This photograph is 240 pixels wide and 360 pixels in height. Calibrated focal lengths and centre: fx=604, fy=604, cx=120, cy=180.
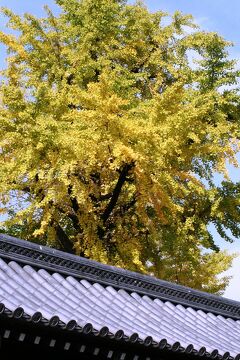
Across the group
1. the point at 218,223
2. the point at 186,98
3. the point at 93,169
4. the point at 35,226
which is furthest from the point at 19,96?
the point at 218,223

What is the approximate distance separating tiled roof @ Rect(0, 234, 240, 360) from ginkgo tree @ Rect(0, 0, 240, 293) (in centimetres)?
534

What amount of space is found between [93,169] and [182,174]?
238 cm

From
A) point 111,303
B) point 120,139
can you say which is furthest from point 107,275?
point 120,139

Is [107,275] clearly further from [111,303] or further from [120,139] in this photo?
[120,139]

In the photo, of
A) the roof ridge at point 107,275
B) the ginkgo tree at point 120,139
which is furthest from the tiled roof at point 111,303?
the ginkgo tree at point 120,139

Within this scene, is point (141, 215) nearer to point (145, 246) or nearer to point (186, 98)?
point (145, 246)

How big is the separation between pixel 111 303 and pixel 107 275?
2.23 ft

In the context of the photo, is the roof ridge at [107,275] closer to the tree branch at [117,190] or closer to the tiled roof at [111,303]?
the tiled roof at [111,303]

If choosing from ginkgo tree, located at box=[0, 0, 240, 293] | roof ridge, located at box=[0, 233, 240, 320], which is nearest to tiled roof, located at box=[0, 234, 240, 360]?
roof ridge, located at box=[0, 233, 240, 320]

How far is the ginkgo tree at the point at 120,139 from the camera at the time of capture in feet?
47.2

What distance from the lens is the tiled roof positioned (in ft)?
19.6

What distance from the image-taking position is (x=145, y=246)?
58.4ft

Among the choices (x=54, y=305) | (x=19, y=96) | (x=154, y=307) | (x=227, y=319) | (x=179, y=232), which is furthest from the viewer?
(x=179, y=232)

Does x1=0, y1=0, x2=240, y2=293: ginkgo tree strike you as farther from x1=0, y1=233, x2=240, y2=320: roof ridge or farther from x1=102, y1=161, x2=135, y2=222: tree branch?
x1=0, y1=233, x2=240, y2=320: roof ridge
